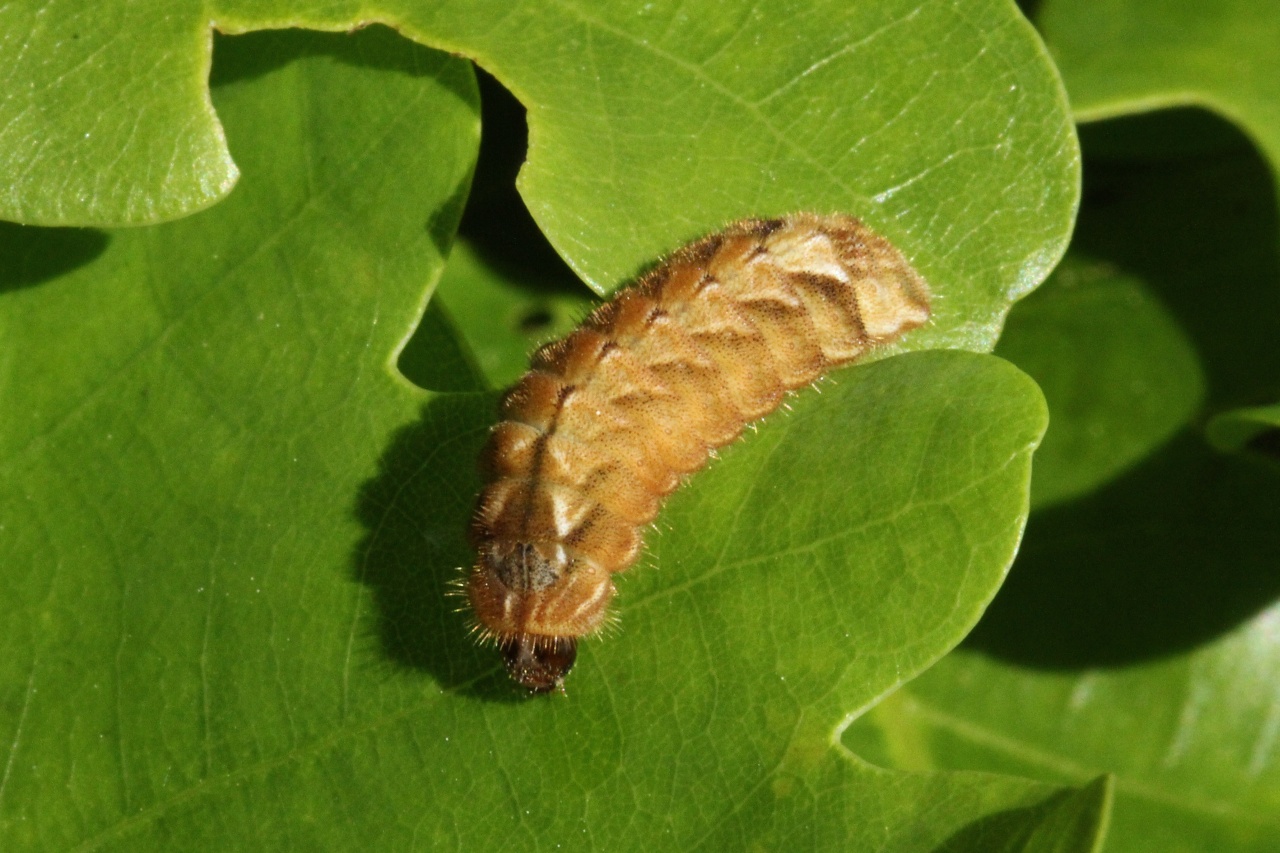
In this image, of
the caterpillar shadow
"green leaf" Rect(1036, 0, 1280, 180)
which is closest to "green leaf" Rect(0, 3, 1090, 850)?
the caterpillar shadow

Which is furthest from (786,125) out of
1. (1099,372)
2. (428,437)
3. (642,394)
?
(1099,372)

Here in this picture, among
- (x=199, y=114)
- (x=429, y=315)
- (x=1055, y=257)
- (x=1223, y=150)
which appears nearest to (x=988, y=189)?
(x=1055, y=257)

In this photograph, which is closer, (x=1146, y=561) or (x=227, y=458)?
(x=227, y=458)

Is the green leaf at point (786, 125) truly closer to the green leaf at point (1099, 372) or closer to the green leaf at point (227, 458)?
the green leaf at point (227, 458)

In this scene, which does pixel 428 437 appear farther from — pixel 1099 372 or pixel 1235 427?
pixel 1099 372

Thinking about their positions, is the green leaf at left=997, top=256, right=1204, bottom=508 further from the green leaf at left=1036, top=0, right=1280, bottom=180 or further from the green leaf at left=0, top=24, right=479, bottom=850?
the green leaf at left=0, top=24, right=479, bottom=850
